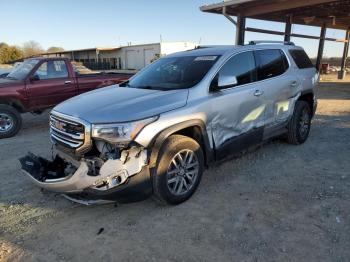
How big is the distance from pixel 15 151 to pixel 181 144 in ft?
13.1

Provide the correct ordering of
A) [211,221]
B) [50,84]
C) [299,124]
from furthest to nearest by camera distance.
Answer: [50,84], [299,124], [211,221]

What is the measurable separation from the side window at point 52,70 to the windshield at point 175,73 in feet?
12.4

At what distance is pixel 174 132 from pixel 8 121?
5346mm

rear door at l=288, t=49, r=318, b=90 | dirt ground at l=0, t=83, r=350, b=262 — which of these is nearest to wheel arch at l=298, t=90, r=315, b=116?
rear door at l=288, t=49, r=318, b=90

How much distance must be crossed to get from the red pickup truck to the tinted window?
510 cm

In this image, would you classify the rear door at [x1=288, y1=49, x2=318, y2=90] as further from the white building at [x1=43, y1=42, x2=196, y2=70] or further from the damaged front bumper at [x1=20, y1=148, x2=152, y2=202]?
the white building at [x1=43, y1=42, x2=196, y2=70]

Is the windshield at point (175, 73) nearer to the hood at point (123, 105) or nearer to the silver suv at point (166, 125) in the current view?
the silver suv at point (166, 125)

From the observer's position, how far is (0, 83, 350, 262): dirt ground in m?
3.06

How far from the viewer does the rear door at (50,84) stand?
311 inches

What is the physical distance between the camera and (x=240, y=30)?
1500 centimetres

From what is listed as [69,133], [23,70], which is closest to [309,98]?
[69,133]

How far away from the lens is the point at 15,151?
6.30 metres

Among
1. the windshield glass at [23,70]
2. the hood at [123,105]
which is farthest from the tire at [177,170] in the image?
the windshield glass at [23,70]

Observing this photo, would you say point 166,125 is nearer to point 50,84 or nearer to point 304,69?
point 304,69
